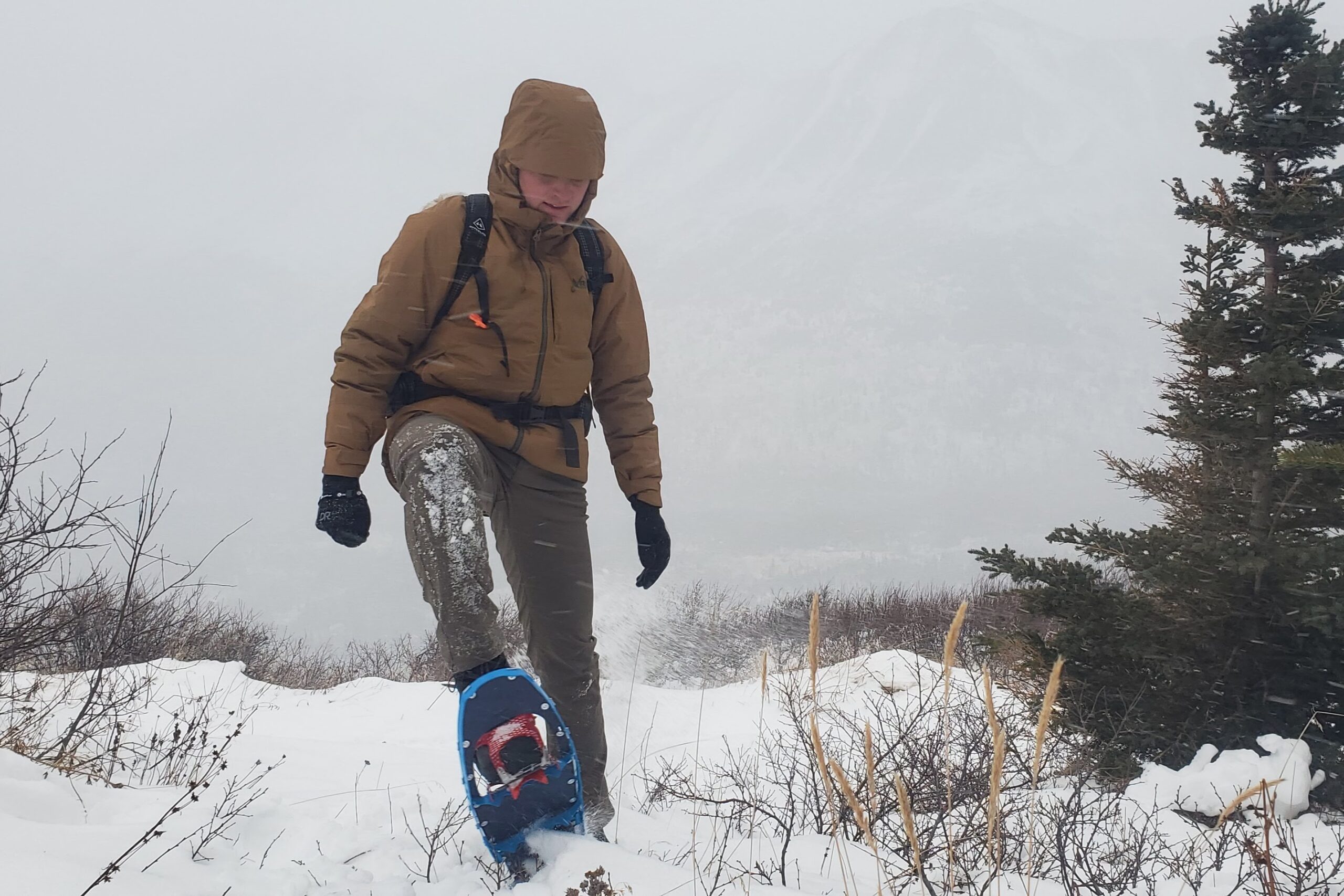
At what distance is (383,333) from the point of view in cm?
244

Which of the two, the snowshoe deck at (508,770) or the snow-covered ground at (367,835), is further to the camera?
the snowshoe deck at (508,770)

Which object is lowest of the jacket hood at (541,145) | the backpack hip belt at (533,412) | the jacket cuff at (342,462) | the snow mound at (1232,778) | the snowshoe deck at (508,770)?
the snow mound at (1232,778)

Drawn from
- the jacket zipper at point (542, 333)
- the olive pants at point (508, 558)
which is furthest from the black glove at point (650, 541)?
the jacket zipper at point (542, 333)

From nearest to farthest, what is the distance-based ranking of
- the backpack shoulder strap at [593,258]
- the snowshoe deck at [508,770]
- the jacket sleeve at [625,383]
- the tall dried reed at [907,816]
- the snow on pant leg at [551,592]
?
the tall dried reed at [907,816] → the snowshoe deck at [508,770] → the snow on pant leg at [551,592] → the backpack shoulder strap at [593,258] → the jacket sleeve at [625,383]

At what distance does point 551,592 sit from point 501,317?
0.86m

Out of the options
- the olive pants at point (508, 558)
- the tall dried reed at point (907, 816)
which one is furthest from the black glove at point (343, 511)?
the tall dried reed at point (907, 816)

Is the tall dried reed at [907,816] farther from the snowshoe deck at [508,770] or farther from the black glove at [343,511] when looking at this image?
the black glove at [343,511]

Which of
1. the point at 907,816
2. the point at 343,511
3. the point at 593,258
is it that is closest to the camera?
the point at 907,816

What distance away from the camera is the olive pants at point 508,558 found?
82.5 inches

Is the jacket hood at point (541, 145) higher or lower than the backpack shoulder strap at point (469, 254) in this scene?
higher

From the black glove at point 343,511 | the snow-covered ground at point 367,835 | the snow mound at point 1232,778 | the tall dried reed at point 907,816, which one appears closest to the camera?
the tall dried reed at point 907,816

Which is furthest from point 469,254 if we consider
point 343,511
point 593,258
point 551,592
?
point 551,592

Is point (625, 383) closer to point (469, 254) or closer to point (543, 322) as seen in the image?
point (543, 322)

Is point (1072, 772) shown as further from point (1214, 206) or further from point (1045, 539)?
point (1214, 206)
